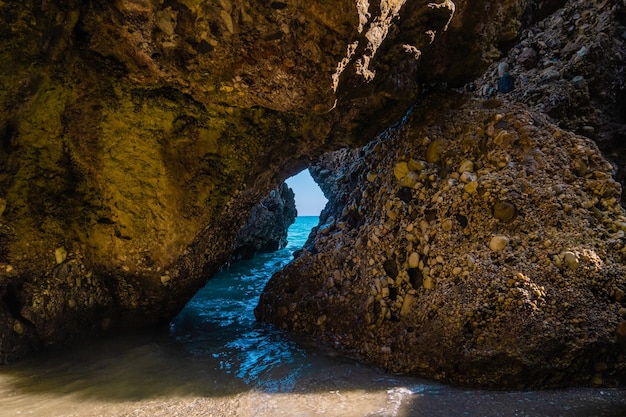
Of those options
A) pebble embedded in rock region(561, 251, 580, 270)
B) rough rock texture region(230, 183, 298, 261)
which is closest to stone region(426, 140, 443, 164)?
pebble embedded in rock region(561, 251, 580, 270)

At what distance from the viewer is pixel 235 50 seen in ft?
8.07

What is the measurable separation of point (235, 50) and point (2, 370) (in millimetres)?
3045

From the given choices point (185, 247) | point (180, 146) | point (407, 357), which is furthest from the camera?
point (185, 247)

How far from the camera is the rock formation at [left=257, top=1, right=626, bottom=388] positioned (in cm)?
266

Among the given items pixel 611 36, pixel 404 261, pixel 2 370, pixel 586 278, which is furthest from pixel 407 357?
pixel 611 36

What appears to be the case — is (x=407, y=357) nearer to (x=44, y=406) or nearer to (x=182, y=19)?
(x=44, y=406)

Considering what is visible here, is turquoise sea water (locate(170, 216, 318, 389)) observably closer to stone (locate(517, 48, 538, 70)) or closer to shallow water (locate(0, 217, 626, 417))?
shallow water (locate(0, 217, 626, 417))

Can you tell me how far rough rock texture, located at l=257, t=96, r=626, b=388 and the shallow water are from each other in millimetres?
234

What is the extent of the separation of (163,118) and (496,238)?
9.73 feet

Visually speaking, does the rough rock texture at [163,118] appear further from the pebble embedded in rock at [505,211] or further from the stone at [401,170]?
the pebble embedded in rock at [505,211]

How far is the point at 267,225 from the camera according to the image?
10133mm

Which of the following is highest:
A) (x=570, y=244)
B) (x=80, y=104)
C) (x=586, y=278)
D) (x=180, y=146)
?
(x=80, y=104)

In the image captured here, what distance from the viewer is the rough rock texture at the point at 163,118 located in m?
2.37

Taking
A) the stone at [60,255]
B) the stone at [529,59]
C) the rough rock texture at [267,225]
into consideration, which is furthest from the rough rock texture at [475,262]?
the rough rock texture at [267,225]
